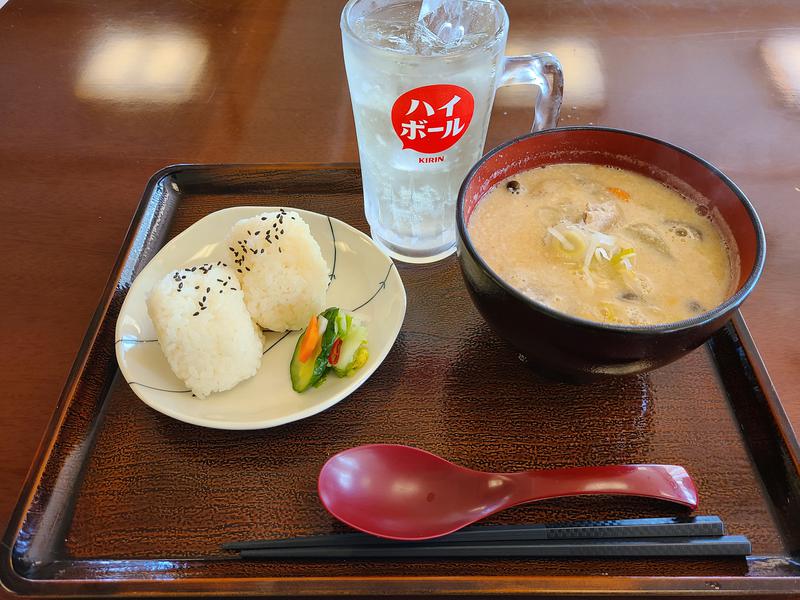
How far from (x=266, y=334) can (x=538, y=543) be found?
651 millimetres

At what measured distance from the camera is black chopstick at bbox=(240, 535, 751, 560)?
853 mm

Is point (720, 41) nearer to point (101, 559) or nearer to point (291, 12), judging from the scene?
point (291, 12)

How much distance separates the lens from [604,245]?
105cm

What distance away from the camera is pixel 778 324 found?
120cm

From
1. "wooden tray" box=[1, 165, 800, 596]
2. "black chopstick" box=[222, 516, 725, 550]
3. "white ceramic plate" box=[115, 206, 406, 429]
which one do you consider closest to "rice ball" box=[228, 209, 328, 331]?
"white ceramic plate" box=[115, 206, 406, 429]

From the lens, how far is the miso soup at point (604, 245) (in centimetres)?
100

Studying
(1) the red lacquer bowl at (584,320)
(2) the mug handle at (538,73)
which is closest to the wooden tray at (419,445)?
(1) the red lacquer bowl at (584,320)

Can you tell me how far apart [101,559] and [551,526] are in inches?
26.2

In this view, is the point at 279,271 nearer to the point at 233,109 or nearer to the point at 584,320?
the point at 584,320

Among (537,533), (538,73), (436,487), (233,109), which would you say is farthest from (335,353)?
(233,109)

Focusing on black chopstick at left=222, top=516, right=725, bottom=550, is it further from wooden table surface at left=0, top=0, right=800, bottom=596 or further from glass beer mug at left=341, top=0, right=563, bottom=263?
glass beer mug at left=341, top=0, right=563, bottom=263

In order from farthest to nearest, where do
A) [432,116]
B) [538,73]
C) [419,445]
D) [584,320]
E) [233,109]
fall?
[233,109]
[538,73]
[432,116]
[419,445]
[584,320]

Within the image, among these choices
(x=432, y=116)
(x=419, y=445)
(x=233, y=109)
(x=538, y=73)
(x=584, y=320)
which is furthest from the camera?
(x=233, y=109)

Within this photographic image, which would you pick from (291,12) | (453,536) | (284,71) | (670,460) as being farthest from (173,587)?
(291,12)
